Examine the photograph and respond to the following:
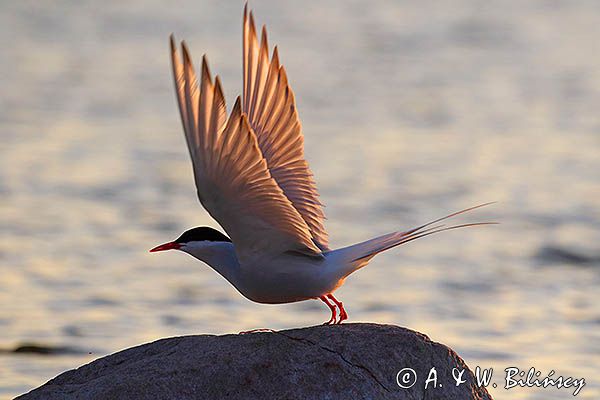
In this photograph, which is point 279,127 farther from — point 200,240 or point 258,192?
point 258,192

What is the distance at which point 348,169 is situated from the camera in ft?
46.6

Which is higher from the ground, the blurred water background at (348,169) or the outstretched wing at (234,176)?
the blurred water background at (348,169)

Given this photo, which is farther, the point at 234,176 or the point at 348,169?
the point at 348,169

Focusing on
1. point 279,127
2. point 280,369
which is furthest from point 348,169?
point 280,369

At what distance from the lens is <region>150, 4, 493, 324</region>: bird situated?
595cm

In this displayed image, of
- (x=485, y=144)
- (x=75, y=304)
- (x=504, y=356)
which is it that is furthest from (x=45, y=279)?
(x=485, y=144)

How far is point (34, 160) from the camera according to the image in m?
14.2

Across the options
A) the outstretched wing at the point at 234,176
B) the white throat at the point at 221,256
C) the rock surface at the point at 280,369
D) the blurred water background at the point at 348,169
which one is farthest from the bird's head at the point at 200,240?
the blurred water background at the point at 348,169

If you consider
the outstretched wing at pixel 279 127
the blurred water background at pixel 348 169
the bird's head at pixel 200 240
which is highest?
the blurred water background at pixel 348 169

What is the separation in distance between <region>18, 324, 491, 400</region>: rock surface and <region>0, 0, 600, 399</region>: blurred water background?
2.08 m

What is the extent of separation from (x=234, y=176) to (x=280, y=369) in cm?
101

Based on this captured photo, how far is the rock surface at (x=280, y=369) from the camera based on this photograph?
6250 mm

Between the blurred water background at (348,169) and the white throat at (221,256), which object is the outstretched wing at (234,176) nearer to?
the white throat at (221,256)

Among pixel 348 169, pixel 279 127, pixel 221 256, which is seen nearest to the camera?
pixel 221 256
